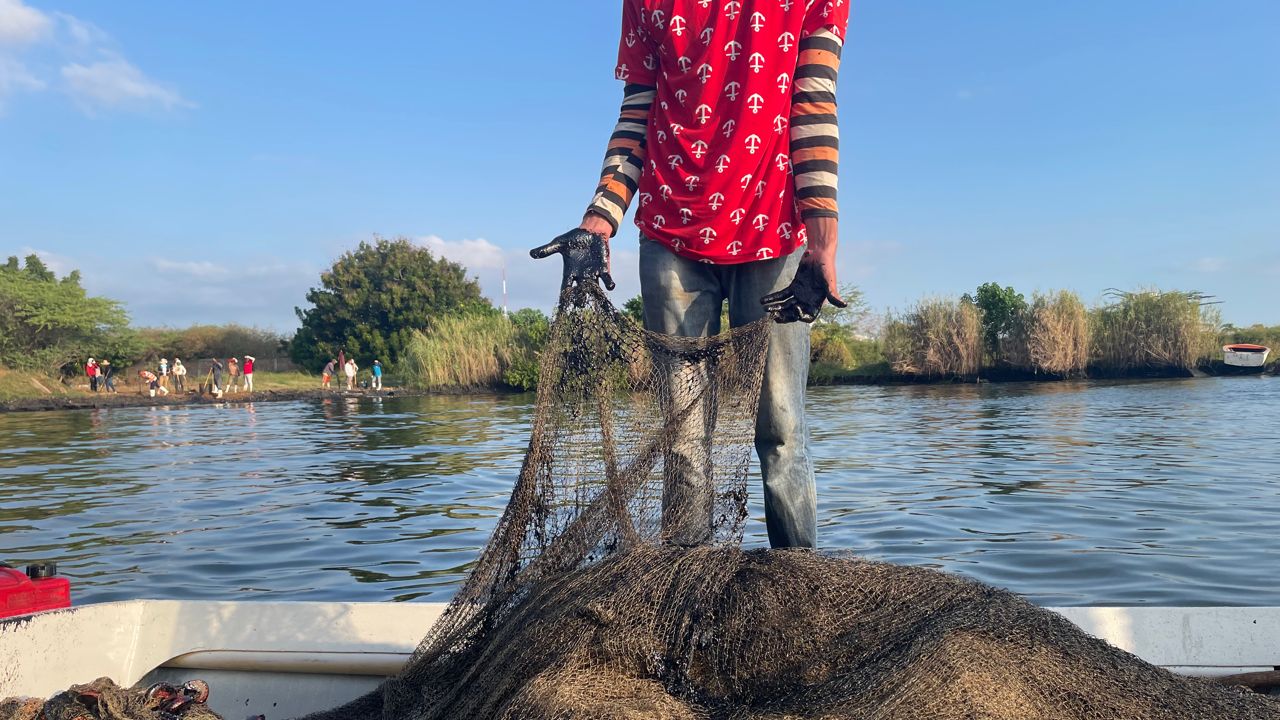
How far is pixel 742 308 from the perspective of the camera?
3174mm

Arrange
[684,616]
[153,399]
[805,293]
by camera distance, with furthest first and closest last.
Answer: [153,399], [805,293], [684,616]

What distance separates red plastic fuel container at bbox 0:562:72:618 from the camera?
10.6ft

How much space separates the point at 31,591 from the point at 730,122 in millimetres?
2938

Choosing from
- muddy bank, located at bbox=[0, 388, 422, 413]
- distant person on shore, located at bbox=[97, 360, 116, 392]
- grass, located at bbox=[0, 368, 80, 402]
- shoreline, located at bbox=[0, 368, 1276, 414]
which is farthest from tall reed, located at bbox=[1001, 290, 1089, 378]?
distant person on shore, located at bbox=[97, 360, 116, 392]

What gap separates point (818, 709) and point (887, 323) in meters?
40.7

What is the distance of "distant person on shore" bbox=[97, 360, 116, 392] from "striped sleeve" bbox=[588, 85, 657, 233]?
48728mm

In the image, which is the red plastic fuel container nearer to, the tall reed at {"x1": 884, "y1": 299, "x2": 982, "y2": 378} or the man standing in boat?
the man standing in boat

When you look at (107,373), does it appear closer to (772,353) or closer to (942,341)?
(942,341)

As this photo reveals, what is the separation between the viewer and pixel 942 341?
39.0m

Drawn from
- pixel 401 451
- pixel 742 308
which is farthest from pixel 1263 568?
pixel 401 451

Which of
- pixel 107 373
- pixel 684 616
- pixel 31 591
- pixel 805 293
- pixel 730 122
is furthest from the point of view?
pixel 107 373

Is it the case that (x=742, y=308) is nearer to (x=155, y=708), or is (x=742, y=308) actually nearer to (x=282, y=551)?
Answer: (x=155, y=708)

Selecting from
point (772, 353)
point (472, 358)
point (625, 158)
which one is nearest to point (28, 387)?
point (472, 358)

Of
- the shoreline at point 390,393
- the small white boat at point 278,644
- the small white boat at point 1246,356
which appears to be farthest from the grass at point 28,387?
the small white boat at point 1246,356
